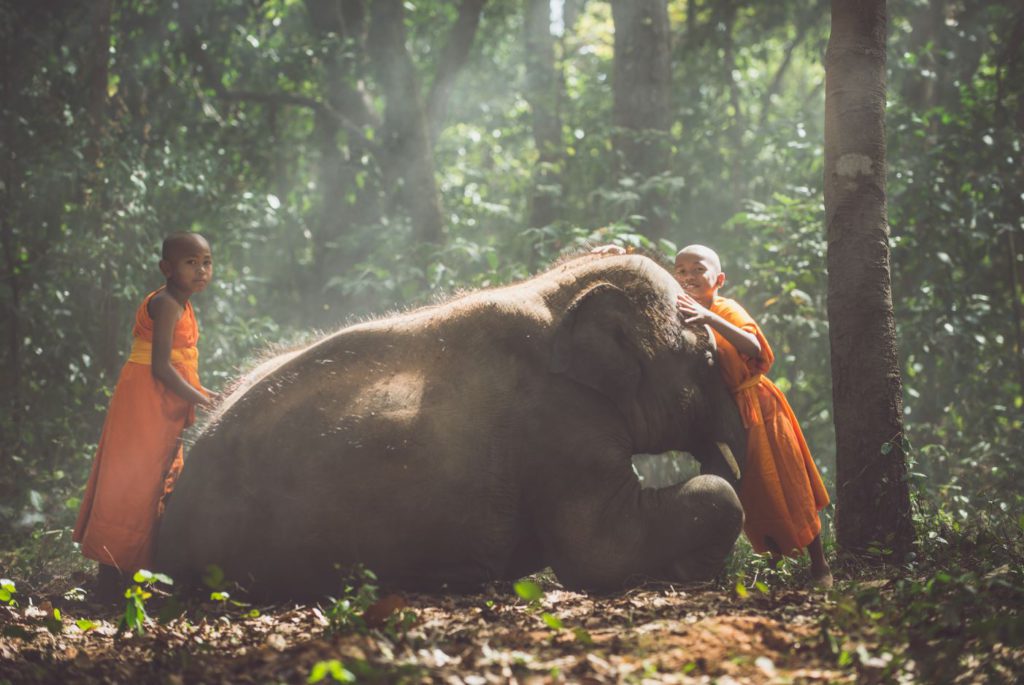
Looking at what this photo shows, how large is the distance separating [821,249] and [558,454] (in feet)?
15.3

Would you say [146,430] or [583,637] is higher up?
[146,430]

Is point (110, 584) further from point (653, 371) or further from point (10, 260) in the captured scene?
point (10, 260)

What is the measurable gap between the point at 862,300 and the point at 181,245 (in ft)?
12.6

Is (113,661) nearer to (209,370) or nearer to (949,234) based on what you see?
(209,370)

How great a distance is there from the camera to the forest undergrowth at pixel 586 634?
3607 mm

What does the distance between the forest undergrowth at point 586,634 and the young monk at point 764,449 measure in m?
0.29

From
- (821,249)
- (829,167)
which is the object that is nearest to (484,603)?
(829,167)

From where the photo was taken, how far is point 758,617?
4.18 m

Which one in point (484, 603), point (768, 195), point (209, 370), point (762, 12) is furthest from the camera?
point (762, 12)

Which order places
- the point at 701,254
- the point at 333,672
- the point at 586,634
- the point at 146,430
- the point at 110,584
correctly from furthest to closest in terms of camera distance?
the point at 701,254 → the point at 146,430 → the point at 110,584 → the point at 586,634 → the point at 333,672

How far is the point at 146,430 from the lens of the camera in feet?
19.3

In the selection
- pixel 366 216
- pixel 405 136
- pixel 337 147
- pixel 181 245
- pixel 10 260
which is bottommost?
pixel 181 245

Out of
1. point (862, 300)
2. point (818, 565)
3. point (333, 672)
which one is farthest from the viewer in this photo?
point (862, 300)

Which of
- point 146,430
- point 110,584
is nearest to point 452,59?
point 146,430
